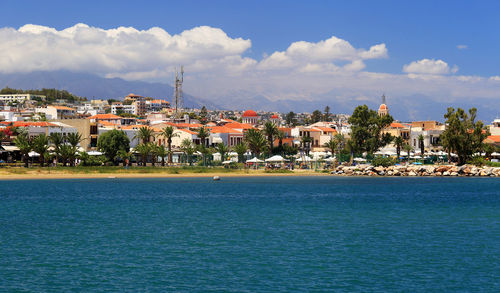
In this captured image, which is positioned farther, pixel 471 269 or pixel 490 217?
pixel 490 217

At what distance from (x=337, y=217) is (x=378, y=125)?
8070 cm

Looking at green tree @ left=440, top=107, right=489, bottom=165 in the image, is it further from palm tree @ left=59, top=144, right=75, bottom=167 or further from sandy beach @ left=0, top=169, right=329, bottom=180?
palm tree @ left=59, top=144, right=75, bottom=167

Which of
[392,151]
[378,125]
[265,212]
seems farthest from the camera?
[392,151]

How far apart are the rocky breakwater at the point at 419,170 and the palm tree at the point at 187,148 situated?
28.7 meters

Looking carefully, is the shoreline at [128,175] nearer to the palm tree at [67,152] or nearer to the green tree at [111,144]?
the palm tree at [67,152]

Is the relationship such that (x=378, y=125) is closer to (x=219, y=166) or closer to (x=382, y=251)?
(x=219, y=166)

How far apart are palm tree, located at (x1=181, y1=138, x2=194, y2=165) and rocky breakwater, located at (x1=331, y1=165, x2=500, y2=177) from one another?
28.7 m

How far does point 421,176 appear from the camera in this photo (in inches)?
4375

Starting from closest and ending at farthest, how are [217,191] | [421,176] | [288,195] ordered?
[288,195], [217,191], [421,176]

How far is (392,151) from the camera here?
13988 cm

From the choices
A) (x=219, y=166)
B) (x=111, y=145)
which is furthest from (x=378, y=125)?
(x=111, y=145)

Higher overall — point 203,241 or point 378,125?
point 378,125

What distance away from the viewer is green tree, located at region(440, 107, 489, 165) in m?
111

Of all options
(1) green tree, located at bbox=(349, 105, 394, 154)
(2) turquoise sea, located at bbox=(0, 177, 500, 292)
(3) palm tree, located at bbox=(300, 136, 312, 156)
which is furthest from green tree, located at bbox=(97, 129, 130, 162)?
(3) palm tree, located at bbox=(300, 136, 312, 156)
